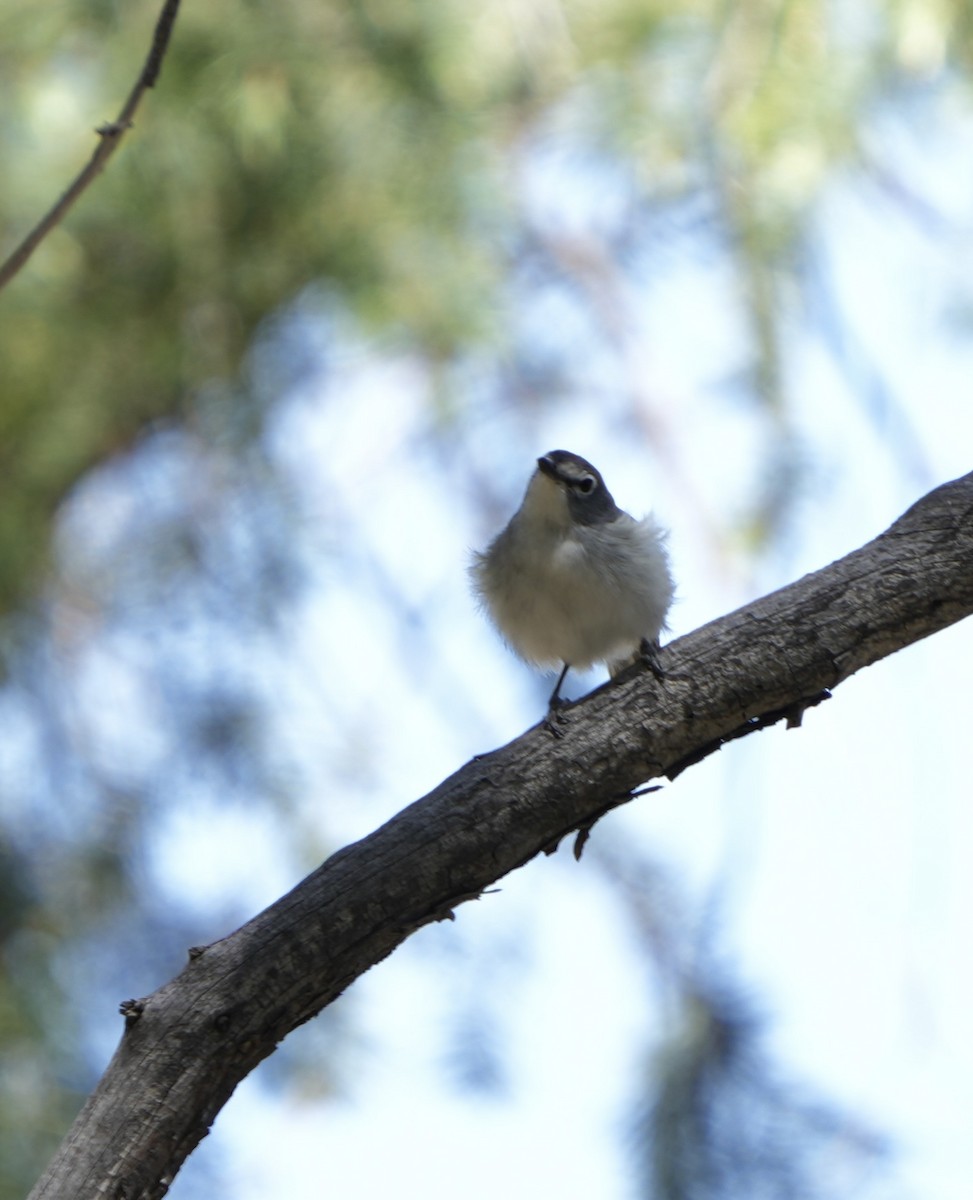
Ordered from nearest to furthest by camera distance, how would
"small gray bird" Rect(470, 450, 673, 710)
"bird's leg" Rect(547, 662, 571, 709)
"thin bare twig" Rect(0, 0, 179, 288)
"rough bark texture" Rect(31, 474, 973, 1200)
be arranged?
1. "rough bark texture" Rect(31, 474, 973, 1200)
2. "thin bare twig" Rect(0, 0, 179, 288)
3. "small gray bird" Rect(470, 450, 673, 710)
4. "bird's leg" Rect(547, 662, 571, 709)

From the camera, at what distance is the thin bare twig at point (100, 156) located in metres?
2.04

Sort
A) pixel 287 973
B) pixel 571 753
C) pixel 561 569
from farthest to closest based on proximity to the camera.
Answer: pixel 561 569, pixel 571 753, pixel 287 973

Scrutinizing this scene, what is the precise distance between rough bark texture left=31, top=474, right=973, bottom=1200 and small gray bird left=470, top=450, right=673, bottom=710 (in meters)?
0.83

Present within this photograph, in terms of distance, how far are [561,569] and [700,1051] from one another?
1.17 meters

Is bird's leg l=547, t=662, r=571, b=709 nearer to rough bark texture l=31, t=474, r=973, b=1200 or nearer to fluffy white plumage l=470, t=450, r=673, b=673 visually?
fluffy white plumage l=470, t=450, r=673, b=673

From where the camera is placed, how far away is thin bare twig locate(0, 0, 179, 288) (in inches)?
80.2

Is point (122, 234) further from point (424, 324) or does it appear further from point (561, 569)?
point (561, 569)

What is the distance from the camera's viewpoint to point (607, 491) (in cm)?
350

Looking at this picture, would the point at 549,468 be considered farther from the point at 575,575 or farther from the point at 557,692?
the point at 557,692

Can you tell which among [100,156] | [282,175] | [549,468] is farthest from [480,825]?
[282,175]

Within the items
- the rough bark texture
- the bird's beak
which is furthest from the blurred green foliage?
the rough bark texture

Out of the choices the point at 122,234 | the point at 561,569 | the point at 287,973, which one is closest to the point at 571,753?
the point at 287,973

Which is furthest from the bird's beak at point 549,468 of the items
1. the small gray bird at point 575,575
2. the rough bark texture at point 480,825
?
the rough bark texture at point 480,825

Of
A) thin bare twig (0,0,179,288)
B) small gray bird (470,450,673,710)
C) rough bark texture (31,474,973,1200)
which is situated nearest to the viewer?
rough bark texture (31,474,973,1200)
